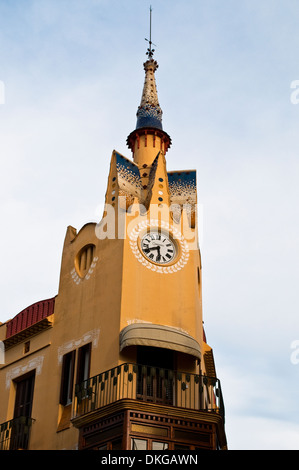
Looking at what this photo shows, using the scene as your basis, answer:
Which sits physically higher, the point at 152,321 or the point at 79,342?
the point at 152,321

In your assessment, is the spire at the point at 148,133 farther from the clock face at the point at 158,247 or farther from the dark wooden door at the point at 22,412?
the dark wooden door at the point at 22,412

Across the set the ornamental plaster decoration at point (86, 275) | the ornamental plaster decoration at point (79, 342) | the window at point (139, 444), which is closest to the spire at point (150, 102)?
the ornamental plaster decoration at point (86, 275)

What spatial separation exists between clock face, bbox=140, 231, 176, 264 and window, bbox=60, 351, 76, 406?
4.00 metres

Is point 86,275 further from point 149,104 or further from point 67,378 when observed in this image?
point 149,104

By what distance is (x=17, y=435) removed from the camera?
2352 centimetres

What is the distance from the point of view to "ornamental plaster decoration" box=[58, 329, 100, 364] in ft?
75.6

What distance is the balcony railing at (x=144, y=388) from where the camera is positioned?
2112 cm

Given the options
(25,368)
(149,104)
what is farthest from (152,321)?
(149,104)

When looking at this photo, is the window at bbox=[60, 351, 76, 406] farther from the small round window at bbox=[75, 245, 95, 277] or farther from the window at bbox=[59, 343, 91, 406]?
the small round window at bbox=[75, 245, 95, 277]

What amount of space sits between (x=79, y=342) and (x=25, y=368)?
293 cm

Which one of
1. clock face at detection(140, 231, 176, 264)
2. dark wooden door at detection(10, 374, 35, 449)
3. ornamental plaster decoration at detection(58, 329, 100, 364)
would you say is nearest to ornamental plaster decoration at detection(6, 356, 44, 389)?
dark wooden door at detection(10, 374, 35, 449)

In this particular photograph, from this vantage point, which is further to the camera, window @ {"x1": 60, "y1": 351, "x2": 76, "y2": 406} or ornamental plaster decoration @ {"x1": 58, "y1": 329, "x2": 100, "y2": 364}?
window @ {"x1": 60, "y1": 351, "x2": 76, "y2": 406}
